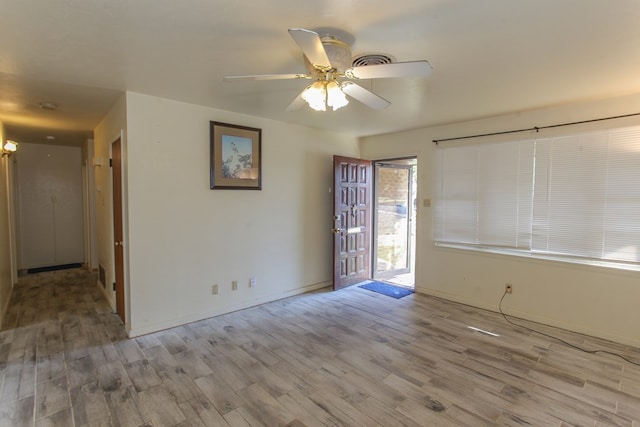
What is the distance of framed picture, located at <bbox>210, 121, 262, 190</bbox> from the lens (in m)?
3.69

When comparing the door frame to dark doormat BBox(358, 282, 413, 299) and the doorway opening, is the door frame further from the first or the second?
the doorway opening

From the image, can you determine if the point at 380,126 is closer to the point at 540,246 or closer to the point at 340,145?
the point at 340,145

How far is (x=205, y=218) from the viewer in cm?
367

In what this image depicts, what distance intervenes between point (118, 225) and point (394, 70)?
330 centimetres

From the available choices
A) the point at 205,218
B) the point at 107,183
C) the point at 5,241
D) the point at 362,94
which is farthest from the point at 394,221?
the point at 5,241

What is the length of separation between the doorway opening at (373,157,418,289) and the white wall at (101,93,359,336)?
115cm

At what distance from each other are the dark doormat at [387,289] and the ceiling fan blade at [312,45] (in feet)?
11.8

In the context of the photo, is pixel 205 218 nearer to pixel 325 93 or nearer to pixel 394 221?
pixel 325 93

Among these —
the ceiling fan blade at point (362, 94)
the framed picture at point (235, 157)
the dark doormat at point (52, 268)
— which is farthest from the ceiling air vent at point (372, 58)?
the dark doormat at point (52, 268)

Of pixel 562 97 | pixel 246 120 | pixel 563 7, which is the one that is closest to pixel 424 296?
pixel 562 97

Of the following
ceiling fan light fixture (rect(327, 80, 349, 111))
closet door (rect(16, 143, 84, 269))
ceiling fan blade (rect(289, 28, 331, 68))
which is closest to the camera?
ceiling fan blade (rect(289, 28, 331, 68))

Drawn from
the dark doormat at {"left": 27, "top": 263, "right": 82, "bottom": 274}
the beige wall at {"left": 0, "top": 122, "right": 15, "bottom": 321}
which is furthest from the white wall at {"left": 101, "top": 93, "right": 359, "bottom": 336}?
the dark doormat at {"left": 27, "top": 263, "right": 82, "bottom": 274}

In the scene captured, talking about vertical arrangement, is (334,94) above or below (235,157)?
above

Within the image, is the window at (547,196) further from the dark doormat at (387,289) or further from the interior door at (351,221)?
the interior door at (351,221)
